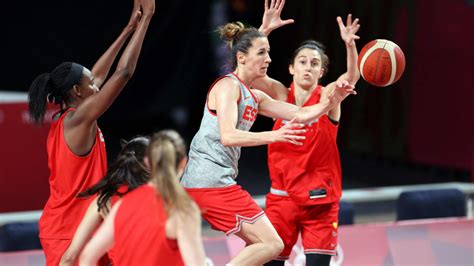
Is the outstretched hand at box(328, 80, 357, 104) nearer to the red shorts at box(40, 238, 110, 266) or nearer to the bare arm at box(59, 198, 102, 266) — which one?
the red shorts at box(40, 238, 110, 266)

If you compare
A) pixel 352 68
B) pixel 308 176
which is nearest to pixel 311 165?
pixel 308 176

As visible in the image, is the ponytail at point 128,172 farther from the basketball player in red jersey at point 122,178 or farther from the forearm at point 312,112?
the forearm at point 312,112

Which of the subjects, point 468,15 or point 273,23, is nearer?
point 273,23

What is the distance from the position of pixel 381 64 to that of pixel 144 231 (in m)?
2.48

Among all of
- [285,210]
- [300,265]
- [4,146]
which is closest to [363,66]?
[285,210]

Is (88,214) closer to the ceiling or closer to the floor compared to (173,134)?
closer to the floor

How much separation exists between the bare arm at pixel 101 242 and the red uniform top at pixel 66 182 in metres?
1.22

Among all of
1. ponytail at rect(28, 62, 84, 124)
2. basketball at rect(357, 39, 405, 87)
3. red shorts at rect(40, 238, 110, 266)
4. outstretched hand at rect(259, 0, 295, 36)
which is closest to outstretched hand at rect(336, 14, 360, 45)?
basketball at rect(357, 39, 405, 87)

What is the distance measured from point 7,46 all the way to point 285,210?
7.84 metres

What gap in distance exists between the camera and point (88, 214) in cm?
425

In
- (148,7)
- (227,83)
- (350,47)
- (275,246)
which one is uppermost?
(148,7)

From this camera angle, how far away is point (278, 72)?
1462 centimetres

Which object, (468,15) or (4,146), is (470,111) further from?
(4,146)

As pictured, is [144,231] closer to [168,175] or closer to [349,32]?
[168,175]
